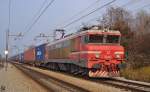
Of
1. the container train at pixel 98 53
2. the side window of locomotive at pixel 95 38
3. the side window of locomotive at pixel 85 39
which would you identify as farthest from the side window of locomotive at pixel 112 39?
the side window of locomotive at pixel 85 39

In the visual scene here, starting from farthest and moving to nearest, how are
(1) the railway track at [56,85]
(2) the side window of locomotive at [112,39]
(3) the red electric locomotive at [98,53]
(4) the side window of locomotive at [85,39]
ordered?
(2) the side window of locomotive at [112,39]
(4) the side window of locomotive at [85,39]
(3) the red electric locomotive at [98,53]
(1) the railway track at [56,85]

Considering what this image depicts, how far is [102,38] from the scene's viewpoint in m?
26.6

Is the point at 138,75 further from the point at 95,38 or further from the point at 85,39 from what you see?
the point at 85,39

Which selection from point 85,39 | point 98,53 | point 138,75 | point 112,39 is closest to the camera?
point 98,53

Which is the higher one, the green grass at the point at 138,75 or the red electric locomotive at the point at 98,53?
the red electric locomotive at the point at 98,53

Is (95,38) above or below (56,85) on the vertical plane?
above

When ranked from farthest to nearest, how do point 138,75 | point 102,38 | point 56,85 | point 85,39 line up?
point 138,75 → point 102,38 → point 85,39 → point 56,85

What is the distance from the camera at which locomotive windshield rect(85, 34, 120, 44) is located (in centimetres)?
2616

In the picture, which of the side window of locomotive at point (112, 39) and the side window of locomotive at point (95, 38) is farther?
the side window of locomotive at point (112, 39)

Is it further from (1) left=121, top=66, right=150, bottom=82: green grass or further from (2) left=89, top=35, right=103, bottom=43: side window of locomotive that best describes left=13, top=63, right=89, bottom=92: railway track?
(1) left=121, top=66, right=150, bottom=82: green grass

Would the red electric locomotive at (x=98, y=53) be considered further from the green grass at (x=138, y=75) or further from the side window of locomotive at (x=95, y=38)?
the green grass at (x=138, y=75)

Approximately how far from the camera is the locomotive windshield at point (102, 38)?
26156 millimetres

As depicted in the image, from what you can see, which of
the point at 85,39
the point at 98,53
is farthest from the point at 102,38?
the point at 98,53

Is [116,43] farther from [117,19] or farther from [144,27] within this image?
[144,27]
